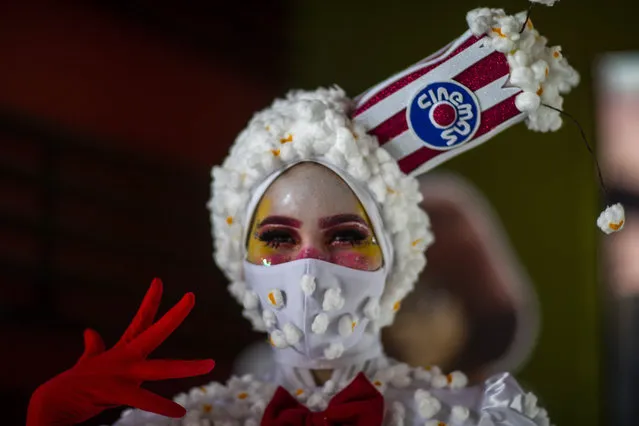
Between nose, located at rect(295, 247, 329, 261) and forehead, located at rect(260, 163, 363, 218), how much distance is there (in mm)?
56

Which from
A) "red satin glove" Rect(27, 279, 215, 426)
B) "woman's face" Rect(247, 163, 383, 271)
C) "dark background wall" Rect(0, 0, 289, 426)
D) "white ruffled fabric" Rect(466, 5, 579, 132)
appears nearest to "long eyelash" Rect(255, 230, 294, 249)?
"woman's face" Rect(247, 163, 383, 271)

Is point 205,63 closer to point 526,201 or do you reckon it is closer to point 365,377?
point 526,201

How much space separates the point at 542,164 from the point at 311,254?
A: 185cm

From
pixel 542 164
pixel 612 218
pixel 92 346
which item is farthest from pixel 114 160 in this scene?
pixel 612 218

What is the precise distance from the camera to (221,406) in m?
1.40

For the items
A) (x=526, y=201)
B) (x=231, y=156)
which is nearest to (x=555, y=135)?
(x=526, y=201)

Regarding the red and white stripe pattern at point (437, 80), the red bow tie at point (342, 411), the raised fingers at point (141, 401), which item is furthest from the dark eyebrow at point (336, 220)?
the raised fingers at point (141, 401)

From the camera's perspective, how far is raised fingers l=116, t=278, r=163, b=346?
4.10 feet

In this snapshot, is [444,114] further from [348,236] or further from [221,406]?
[221,406]

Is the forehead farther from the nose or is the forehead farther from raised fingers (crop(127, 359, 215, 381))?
raised fingers (crop(127, 359, 215, 381))

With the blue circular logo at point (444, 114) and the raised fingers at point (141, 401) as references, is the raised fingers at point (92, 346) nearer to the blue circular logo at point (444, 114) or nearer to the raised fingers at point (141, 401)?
the raised fingers at point (141, 401)

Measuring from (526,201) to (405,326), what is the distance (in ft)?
2.12

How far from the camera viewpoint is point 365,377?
4.39 feet

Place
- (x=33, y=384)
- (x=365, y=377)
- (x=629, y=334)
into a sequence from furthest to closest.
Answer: (x=629, y=334), (x=33, y=384), (x=365, y=377)
